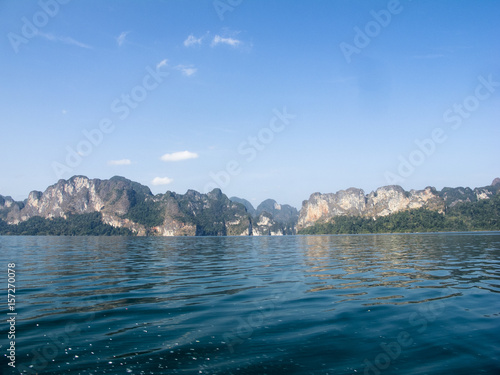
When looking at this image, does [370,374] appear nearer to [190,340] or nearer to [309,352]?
[309,352]

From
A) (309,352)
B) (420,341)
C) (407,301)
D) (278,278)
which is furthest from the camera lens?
(278,278)

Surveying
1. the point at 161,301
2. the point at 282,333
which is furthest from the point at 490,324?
the point at 161,301

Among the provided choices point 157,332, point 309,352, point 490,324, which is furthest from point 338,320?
point 157,332

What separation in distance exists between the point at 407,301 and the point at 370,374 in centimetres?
712

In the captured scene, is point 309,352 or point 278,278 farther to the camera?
point 278,278

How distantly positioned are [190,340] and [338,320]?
188 inches

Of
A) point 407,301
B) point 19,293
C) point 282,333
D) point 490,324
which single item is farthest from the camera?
point 19,293

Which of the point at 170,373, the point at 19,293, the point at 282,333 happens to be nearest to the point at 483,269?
the point at 282,333

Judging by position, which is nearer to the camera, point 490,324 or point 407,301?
point 490,324

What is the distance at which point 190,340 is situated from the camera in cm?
819

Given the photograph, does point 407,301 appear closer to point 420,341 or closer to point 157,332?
point 420,341

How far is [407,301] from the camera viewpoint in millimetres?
12359

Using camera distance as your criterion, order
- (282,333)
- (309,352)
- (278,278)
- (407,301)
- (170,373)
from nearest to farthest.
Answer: (170,373)
(309,352)
(282,333)
(407,301)
(278,278)

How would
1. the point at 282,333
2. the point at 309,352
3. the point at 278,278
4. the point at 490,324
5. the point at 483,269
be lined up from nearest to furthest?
the point at 309,352
the point at 282,333
the point at 490,324
the point at 278,278
the point at 483,269
